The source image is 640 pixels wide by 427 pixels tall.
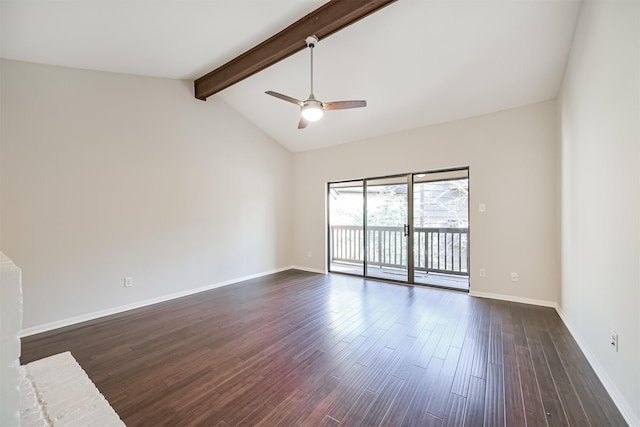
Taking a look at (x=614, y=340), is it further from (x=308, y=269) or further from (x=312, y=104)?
(x=308, y=269)

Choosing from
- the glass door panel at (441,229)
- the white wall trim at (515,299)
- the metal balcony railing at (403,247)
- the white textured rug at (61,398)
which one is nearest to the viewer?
the white textured rug at (61,398)

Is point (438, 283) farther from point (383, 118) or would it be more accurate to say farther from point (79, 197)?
point (79, 197)

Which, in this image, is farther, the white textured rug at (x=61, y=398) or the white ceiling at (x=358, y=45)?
the white ceiling at (x=358, y=45)

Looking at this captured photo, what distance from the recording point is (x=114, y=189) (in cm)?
339

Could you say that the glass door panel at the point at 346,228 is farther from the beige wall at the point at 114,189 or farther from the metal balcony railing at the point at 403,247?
the beige wall at the point at 114,189

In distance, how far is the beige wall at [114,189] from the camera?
2.80 m

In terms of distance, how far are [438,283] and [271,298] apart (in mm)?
2797

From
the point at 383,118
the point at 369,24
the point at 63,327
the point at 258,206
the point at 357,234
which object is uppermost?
the point at 369,24

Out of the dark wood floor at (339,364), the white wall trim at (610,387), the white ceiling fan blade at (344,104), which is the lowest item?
the dark wood floor at (339,364)

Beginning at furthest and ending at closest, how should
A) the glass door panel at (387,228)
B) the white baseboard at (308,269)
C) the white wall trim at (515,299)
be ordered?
the white baseboard at (308,269), the glass door panel at (387,228), the white wall trim at (515,299)

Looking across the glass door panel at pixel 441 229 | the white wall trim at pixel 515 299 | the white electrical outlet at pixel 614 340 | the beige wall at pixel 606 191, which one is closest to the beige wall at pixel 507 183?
the white wall trim at pixel 515 299

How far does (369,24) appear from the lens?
281 cm

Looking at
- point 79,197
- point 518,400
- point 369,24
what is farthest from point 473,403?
point 79,197

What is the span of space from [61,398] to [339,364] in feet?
6.34
